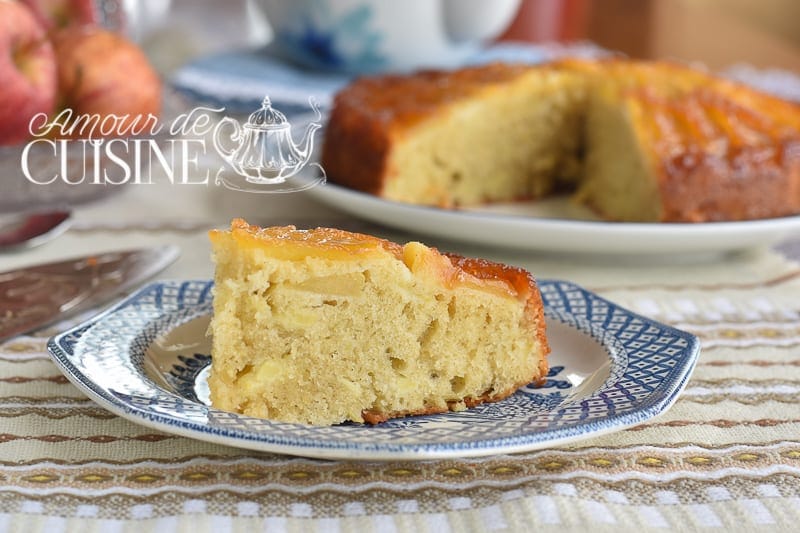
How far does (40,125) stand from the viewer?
2.63 metres

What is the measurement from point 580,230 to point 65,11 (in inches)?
74.4

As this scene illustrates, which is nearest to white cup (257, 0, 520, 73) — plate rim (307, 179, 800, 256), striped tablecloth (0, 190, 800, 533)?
plate rim (307, 179, 800, 256)

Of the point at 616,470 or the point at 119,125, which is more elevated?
the point at 119,125

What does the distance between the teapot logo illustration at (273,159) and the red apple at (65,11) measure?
0.66m

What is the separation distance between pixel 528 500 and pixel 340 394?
340mm

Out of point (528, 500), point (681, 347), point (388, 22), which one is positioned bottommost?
point (528, 500)

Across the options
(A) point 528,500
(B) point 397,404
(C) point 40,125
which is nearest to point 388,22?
(C) point 40,125

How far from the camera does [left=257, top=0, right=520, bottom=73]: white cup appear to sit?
138 inches

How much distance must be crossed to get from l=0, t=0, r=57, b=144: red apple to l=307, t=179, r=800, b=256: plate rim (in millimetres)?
862

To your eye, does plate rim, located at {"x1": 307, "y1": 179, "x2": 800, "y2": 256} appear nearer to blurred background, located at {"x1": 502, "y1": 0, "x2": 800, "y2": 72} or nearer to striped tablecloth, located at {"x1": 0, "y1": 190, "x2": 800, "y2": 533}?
striped tablecloth, located at {"x1": 0, "y1": 190, "x2": 800, "y2": 533}

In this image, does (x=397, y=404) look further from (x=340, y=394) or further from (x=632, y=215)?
(x=632, y=215)

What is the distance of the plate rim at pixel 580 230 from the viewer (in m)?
2.31

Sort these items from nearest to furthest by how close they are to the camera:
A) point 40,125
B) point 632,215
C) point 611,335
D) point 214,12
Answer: point 611,335
point 40,125
point 632,215
point 214,12

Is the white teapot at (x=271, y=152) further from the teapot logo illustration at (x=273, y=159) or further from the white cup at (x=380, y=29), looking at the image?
the white cup at (x=380, y=29)
